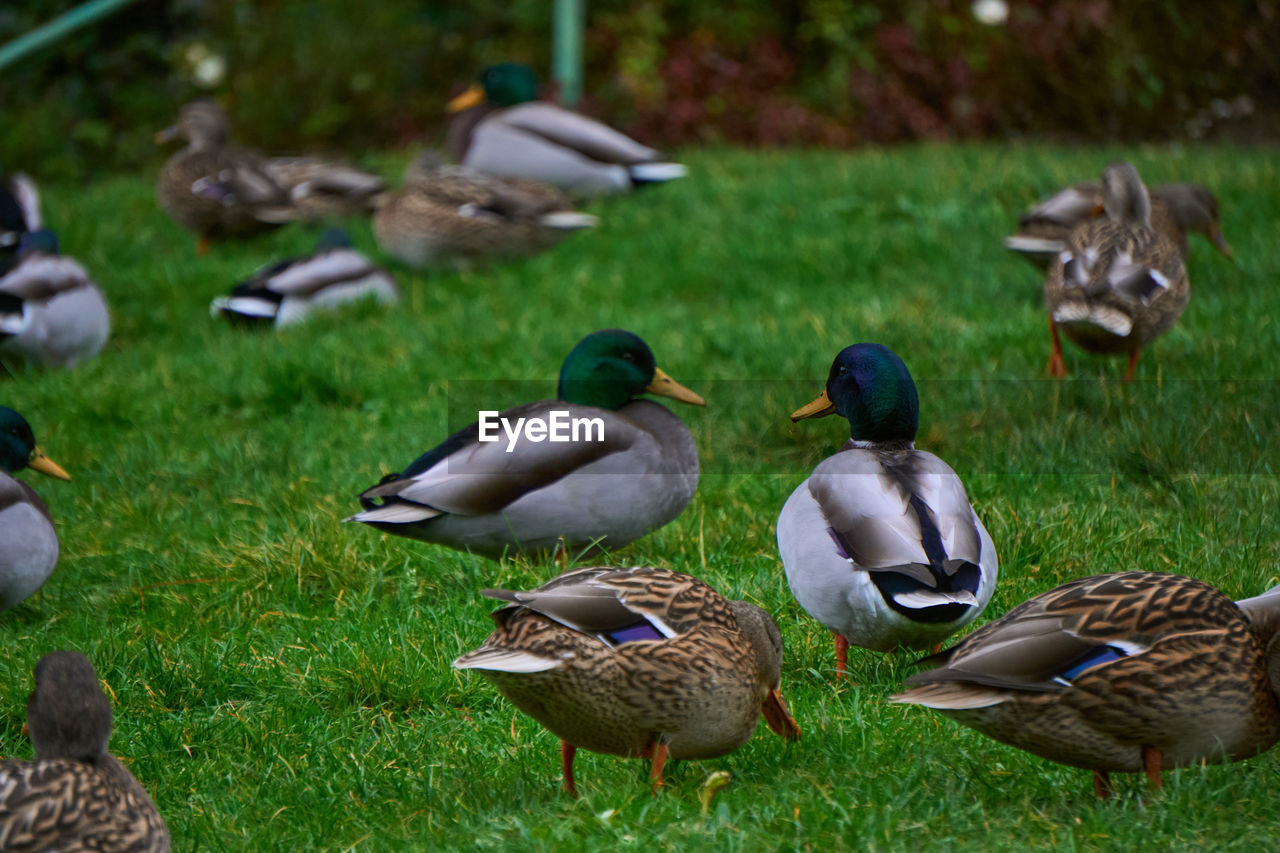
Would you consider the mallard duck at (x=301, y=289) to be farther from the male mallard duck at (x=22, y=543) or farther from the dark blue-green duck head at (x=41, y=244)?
the male mallard duck at (x=22, y=543)

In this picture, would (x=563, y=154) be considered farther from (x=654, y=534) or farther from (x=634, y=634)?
(x=634, y=634)

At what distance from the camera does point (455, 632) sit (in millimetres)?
4117

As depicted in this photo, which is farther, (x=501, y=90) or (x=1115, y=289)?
(x=501, y=90)

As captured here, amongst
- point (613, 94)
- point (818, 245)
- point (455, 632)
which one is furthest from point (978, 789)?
point (613, 94)

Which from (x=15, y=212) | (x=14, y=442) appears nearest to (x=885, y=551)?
(x=14, y=442)

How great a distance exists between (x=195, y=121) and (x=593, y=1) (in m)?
5.90

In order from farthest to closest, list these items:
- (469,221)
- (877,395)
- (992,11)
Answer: (992,11)
(469,221)
(877,395)

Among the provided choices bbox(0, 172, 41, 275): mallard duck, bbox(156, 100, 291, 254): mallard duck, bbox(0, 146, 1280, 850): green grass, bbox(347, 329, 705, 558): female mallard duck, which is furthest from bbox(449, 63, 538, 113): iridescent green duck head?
bbox(347, 329, 705, 558): female mallard duck

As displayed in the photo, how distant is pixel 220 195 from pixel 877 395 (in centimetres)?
623

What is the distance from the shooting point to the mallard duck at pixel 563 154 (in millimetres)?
9797

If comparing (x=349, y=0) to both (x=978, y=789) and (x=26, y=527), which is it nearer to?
(x=26, y=527)

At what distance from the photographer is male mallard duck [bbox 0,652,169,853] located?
8.49 feet

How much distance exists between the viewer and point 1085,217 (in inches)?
275

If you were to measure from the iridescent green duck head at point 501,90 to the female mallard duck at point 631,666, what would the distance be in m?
7.79
